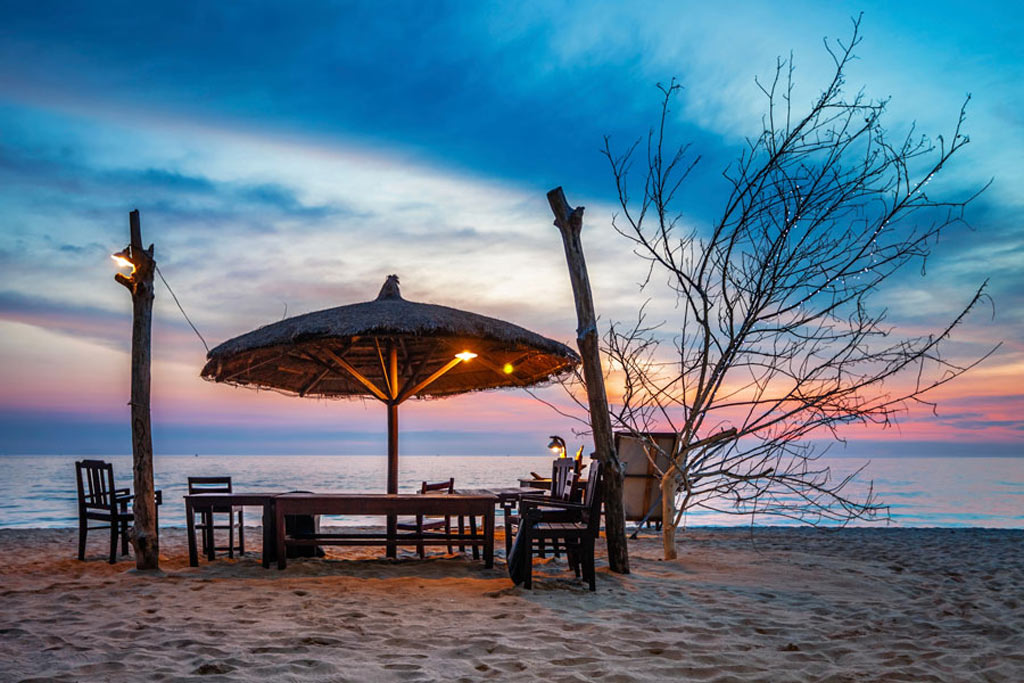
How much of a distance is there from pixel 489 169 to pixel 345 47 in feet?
8.75

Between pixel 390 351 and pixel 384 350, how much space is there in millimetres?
1032

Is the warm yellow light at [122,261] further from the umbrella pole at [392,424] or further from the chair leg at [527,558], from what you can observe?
the chair leg at [527,558]

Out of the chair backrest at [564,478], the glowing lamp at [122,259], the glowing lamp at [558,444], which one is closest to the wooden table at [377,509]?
the chair backrest at [564,478]

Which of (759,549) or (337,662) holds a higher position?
(337,662)

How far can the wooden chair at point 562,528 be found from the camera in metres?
4.94

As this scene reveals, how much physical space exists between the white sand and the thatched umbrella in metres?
1.99

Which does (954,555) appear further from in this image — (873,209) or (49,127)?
(49,127)

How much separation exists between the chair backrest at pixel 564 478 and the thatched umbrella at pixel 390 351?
1.35m

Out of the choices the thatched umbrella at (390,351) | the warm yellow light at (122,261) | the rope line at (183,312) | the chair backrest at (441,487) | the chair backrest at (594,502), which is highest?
the warm yellow light at (122,261)

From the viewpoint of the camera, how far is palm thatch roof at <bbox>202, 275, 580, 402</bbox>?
6.41 m

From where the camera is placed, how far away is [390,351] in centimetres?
729

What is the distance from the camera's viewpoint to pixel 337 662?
3.04 meters

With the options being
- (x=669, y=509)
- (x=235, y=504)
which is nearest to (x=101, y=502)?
(x=235, y=504)

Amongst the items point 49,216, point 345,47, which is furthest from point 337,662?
point 49,216
